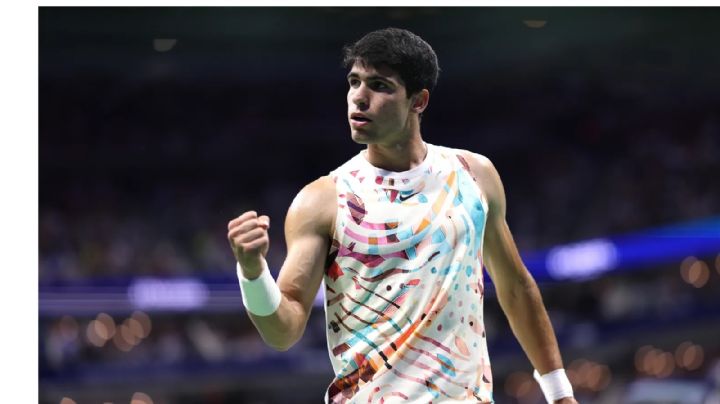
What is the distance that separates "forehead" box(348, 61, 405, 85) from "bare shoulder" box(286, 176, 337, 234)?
43 cm

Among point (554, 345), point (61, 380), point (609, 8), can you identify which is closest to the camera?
point (554, 345)

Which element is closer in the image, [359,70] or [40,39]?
[359,70]

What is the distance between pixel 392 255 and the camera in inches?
156

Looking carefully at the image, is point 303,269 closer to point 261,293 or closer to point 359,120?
point 261,293

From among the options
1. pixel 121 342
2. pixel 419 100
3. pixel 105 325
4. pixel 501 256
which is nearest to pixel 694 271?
pixel 121 342

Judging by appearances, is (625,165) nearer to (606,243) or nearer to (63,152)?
(606,243)

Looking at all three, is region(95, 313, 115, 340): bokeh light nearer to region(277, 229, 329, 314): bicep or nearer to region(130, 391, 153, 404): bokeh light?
region(130, 391, 153, 404): bokeh light

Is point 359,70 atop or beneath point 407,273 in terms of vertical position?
atop

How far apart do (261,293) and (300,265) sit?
0.30m

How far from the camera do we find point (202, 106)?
608 inches

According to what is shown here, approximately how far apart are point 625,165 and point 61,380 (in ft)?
26.1
